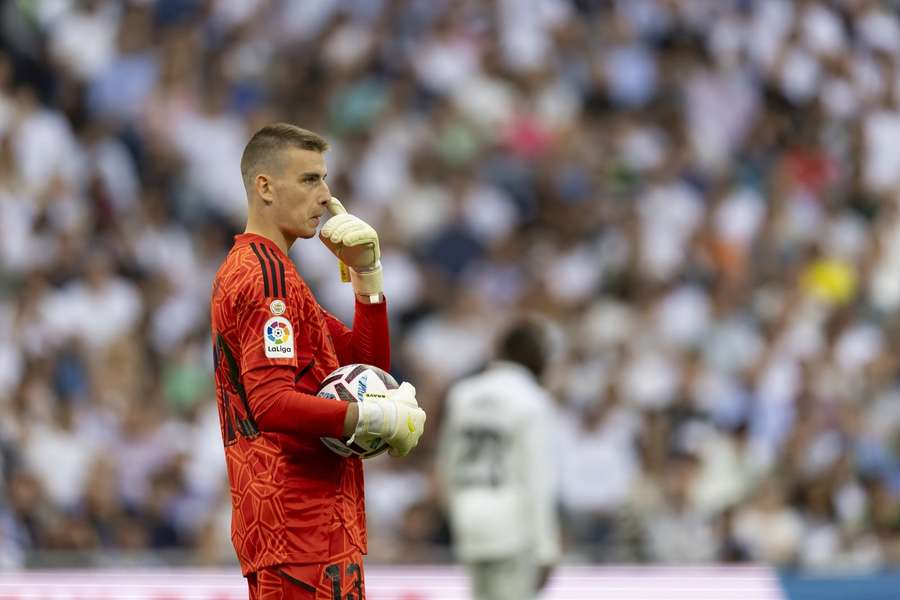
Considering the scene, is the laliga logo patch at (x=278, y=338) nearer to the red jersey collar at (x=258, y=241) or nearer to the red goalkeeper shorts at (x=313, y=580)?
the red jersey collar at (x=258, y=241)

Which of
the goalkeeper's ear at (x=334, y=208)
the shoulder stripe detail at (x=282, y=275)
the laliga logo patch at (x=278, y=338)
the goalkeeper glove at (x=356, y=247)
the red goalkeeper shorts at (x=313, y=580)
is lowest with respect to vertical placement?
the red goalkeeper shorts at (x=313, y=580)

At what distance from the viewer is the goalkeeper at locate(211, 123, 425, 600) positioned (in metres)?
4.45

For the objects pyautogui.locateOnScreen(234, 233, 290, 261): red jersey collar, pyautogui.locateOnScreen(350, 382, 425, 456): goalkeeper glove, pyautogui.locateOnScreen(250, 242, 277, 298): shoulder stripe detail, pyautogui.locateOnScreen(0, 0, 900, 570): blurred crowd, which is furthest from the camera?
pyautogui.locateOnScreen(0, 0, 900, 570): blurred crowd

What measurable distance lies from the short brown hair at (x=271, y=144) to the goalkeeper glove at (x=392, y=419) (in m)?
0.72

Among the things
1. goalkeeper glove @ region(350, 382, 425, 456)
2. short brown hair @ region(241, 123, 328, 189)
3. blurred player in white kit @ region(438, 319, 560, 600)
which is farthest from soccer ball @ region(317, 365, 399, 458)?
blurred player in white kit @ region(438, 319, 560, 600)

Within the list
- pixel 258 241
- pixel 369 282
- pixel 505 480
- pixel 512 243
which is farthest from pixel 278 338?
pixel 512 243

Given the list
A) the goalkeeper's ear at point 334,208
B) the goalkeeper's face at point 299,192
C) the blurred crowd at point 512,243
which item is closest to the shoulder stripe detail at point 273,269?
the goalkeeper's face at point 299,192

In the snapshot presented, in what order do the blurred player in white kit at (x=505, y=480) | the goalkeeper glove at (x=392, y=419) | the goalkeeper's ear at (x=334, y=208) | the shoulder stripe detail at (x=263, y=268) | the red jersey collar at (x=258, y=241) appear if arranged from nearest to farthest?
1. the goalkeeper glove at (x=392, y=419)
2. the shoulder stripe detail at (x=263, y=268)
3. the red jersey collar at (x=258, y=241)
4. the goalkeeper's ear at (x=334, y=208)
5. the blurred player in white kit at (x=505, y=480)

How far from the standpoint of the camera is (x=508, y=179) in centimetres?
1398

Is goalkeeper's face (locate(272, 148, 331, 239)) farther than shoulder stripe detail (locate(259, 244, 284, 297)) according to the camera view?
Yes

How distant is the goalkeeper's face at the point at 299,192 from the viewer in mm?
4699

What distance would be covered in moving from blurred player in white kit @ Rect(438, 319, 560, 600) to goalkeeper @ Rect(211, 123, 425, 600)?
10.6 feet

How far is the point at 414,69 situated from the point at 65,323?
4.17 metres

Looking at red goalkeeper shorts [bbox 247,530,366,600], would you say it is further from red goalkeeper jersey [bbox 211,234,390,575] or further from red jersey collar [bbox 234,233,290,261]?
red jersey collar [bbox 234,233,290,261]
